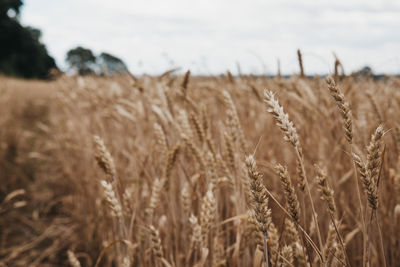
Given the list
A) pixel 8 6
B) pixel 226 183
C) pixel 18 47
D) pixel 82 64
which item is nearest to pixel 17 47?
pixel 18 47

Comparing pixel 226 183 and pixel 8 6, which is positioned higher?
pixel 8 6

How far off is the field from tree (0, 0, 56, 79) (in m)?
34.1

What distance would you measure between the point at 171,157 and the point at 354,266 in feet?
2.62

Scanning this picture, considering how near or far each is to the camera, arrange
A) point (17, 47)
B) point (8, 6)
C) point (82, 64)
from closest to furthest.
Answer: point (82, 64)
point (8, 6)
point (17, 47)

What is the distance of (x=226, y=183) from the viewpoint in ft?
3.32

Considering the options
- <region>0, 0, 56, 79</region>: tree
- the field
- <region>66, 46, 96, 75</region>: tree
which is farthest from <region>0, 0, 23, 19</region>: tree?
the field

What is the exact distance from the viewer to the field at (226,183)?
502 mm

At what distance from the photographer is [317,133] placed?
1.51 meters

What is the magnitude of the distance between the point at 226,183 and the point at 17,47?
39349mm

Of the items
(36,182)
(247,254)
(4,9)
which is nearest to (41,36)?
(4,9)

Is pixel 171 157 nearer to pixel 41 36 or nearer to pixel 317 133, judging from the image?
pixel 317 133

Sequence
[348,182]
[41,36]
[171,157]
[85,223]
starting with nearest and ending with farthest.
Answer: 1. [171,157]
2. [348,182]
3. [85,223]
4. [41,36]

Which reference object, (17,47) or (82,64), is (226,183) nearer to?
(82,64)

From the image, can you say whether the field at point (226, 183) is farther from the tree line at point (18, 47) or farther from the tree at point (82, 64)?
the tree line at point (18, 47)
